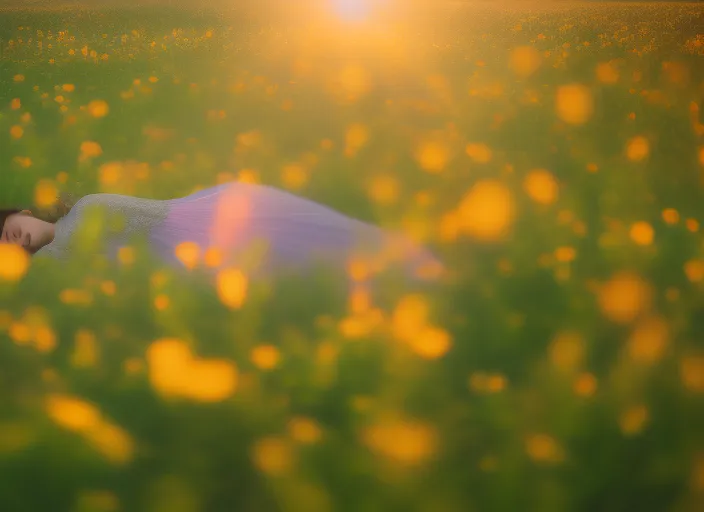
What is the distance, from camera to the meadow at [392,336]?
4.93ft

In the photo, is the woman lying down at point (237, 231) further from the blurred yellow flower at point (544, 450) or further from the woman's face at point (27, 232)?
the blurred yellow flower at point (544, 450)

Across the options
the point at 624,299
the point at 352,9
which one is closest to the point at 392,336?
the point at 624,299

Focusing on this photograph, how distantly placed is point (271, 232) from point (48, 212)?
1348mm

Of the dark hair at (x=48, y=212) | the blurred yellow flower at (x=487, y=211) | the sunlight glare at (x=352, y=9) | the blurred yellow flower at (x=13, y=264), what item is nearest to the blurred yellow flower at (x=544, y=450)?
the blurred yellow flower at (x=487, y=211)

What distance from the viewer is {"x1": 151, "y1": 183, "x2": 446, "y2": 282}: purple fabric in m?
2.74

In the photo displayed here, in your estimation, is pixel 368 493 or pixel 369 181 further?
pixel 369 181

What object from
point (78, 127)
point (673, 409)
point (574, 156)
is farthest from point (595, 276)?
point (78, 127)

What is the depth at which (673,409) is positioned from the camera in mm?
1746

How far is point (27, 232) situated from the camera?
10.9 feet

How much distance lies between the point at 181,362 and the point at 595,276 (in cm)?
159

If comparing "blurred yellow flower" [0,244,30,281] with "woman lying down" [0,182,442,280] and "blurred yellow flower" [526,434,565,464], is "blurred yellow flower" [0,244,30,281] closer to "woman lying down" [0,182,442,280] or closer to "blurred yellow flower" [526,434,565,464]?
"woman lying down" [0,182,442,280]

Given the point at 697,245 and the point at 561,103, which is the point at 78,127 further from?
the point at 697,245

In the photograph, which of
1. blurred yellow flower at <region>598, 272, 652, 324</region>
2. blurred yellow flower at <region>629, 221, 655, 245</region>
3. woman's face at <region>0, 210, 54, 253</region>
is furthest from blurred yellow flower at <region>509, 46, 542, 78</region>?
woman's face at <region>0, 210, 54, 253</region>

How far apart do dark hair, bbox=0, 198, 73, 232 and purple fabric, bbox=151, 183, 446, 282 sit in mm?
712
